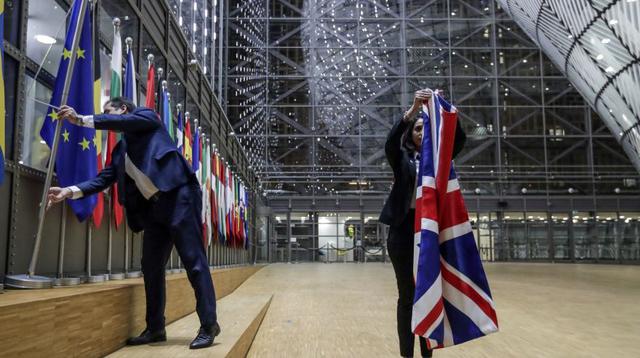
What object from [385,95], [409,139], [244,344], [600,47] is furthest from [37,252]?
[385,95]

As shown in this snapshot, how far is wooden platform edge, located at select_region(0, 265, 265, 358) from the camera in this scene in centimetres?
215

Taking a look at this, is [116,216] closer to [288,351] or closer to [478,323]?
[288,351]

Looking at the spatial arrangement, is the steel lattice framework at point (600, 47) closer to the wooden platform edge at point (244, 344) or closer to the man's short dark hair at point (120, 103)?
the wooden platform edge at point (244, 344)

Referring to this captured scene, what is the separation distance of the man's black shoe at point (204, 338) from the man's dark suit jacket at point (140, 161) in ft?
2.37

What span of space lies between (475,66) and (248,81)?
12.2 meters

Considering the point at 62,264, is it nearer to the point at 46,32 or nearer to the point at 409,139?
the point at 46,32

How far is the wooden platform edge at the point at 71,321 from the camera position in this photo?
215 centimetres

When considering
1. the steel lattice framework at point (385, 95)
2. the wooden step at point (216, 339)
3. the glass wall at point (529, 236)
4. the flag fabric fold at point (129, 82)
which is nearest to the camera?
the wooden step at point (216, 339)

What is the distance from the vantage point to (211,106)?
1335cm

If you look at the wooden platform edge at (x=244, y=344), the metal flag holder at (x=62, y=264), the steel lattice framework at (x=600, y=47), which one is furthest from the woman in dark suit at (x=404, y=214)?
the steel lattice framework at (x=600, y=47)

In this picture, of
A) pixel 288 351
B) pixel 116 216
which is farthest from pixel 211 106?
pixel 288 351

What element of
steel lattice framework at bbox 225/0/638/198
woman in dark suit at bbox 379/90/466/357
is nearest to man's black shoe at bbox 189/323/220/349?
woman in dark suit at bbox 379/90/466/357

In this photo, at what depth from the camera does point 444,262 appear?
2961 mm

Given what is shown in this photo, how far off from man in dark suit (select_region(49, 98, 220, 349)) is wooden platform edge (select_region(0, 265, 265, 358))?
0.17m
